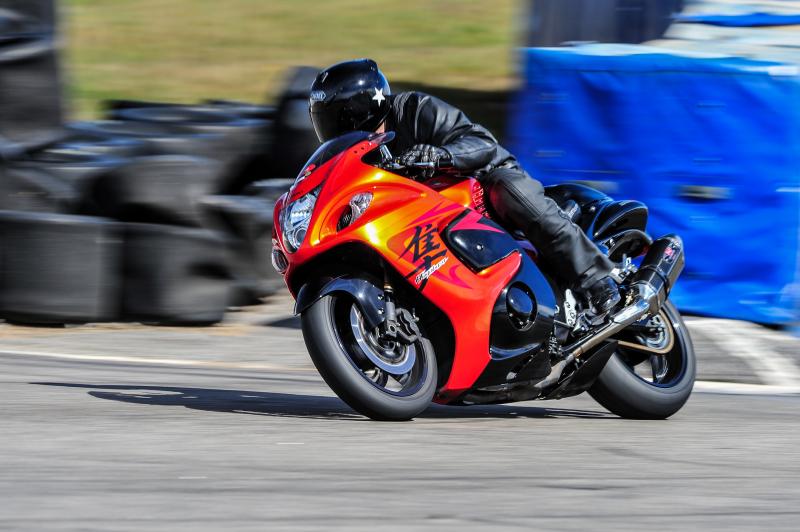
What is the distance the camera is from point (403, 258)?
17.1ft

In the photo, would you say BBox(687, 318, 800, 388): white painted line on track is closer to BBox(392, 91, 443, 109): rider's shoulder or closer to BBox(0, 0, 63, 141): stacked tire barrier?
BBox(392, 91, 443, 109): rider's shoulder

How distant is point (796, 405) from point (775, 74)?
10.9ft

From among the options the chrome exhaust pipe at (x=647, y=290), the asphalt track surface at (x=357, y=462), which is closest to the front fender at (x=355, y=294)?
the asphalt track surface at (x=357, y=462)

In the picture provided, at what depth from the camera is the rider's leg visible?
5.56m

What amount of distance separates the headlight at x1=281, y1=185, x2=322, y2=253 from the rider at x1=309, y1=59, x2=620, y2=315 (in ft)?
1.36

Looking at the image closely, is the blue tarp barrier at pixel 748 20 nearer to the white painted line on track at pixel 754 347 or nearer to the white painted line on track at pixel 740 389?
the white painted line on track at pixel 754 347

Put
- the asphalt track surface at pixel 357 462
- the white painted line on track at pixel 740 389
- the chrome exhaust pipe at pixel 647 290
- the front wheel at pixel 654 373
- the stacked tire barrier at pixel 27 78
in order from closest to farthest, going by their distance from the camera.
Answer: the asphalt track surface at pixel 357 462 < the chrome exhaust pipe at pixel 647 290 < the front wheel at pixel 654 373 < the white painted line on track at pixel 740 389 < the stacked tire barrier at pixel 27 78

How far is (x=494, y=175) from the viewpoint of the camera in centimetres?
560

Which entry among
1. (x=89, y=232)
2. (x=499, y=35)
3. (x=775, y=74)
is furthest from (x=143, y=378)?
(x=499, y=35)

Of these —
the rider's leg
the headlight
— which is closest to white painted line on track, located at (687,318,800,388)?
the rider's leg

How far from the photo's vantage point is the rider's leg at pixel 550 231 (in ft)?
18.2

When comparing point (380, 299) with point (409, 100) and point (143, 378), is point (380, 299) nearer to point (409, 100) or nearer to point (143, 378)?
point (409, 100)

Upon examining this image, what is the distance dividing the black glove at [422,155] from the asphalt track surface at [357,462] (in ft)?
3.51

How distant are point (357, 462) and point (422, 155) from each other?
1415 millimetres
